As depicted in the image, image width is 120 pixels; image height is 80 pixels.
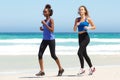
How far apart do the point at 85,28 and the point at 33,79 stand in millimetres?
1573

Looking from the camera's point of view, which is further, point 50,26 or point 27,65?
point 27,65

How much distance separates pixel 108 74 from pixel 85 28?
4.51 feet

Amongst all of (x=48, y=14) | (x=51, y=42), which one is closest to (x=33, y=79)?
(x=51, y=42)

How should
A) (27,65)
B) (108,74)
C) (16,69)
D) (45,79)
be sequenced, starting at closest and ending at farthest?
1. (45,79)
2. (108,74)
3. (16,69)
4. (27,65)

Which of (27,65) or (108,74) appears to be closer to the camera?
(108,74)

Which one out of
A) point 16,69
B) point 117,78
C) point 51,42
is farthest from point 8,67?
point 117,78

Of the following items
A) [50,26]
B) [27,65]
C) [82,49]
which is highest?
[50,26]

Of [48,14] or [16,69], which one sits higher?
[48,14]

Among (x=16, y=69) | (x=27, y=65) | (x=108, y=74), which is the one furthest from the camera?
(x=27, y=65)

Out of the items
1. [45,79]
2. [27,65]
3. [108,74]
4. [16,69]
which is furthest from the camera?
[27,65]

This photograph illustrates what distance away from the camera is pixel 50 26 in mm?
8719

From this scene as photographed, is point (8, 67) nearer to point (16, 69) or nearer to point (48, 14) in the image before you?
point (16, 69)

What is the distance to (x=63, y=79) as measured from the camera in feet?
27.6

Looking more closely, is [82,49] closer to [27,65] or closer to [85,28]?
[85,28]
